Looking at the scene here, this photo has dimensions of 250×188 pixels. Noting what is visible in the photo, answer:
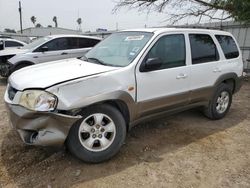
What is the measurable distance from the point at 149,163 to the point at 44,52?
262 inches

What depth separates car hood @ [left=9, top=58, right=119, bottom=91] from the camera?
3156mm

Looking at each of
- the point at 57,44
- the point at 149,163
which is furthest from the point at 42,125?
the point at 57,44

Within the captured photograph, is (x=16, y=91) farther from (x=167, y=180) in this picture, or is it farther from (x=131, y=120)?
(x=167, y=180)

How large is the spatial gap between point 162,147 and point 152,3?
31.2ft

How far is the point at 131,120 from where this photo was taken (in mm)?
3768

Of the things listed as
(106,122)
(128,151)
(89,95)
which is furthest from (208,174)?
(89,95)

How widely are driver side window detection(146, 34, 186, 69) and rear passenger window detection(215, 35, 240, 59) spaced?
1.20 meters

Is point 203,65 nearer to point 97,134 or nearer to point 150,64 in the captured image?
point 150,64

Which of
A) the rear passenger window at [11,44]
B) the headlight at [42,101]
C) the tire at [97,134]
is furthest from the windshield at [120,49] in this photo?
the rear passenger window at [11,44]

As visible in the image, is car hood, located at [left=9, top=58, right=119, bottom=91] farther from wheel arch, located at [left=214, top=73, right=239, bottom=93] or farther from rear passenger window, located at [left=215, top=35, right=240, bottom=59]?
rear passenger window, located at [left=215, top=35, right=240, bottom=59]

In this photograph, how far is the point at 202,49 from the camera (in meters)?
4.75

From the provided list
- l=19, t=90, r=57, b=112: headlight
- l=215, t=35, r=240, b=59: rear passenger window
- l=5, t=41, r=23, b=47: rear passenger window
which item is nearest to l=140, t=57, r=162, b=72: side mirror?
l=19, t=90, r=57, b=112: headlight

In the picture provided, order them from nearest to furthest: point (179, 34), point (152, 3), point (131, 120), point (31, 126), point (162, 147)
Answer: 1. point (31, 126)
2. point (131, 120)
3. point (162, 147)
4. point (179, 34)
5. point (152, 3)

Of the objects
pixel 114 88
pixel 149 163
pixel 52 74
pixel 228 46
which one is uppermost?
pixel 228 46
